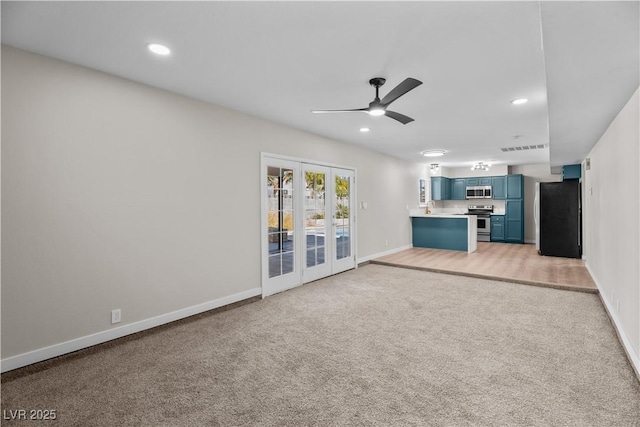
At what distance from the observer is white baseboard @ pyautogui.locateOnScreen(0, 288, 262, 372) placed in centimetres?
246

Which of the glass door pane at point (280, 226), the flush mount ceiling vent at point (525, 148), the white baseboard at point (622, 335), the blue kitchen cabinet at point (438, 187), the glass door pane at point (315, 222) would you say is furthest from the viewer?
the blue kitchen cabinet at point (438, 187)

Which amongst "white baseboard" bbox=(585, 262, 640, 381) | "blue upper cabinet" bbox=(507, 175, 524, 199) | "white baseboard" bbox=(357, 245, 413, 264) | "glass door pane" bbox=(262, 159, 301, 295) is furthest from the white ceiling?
"blue upper cabinet" bbox=(507, 175, 524, 199)

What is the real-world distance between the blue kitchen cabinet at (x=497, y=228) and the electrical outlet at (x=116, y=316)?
384 inches

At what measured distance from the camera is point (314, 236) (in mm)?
5266

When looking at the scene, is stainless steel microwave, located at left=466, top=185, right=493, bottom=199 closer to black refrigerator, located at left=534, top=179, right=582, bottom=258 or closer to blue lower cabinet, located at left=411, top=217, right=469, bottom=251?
black refrigerator, located at left=534, top=179, right=582, bottom=258

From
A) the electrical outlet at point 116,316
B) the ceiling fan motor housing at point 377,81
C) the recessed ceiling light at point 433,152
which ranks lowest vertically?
the electrical outlet at point 116,316

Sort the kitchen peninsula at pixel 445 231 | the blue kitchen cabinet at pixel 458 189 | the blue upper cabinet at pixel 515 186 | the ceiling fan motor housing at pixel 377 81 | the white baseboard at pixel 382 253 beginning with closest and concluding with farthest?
the ceiling fan motor housing at pixel 377 81, the white baseboard at pixel 382 253, the kitchen peninsula at pixel 445 231, the blue upper cabinet at pixel 515 186, the blue kitchen cabinet at pixel 458 189

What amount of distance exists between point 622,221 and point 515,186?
710cm

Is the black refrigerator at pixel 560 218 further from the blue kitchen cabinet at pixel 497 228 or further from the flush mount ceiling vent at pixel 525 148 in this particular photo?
the blue kitchen cabinet at pixel 497 228

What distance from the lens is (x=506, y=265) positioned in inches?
239

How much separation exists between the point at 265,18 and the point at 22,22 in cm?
165

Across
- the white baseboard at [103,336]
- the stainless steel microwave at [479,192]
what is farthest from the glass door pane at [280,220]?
the stainless steel microwave at [479,192]

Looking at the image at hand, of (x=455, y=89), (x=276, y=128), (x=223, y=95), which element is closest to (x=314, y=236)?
(x=276, y=128)

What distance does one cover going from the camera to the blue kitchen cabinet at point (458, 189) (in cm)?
1020
